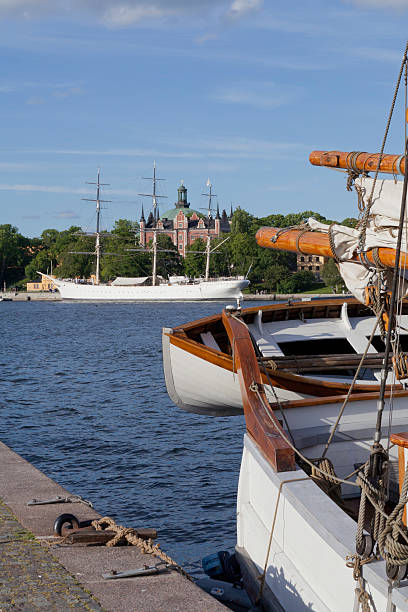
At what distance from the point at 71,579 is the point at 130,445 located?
38.3 feet

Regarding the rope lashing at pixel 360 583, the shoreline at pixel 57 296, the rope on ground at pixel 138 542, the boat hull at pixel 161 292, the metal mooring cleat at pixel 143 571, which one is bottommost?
the shoreline at pixel 57 296

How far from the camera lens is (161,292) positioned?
116 meters

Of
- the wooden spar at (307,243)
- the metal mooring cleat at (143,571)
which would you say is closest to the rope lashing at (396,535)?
the metal mooring cleat at (143,571)

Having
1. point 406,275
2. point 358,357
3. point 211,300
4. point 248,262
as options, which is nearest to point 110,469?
point 358,357

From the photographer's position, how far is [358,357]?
12367mm

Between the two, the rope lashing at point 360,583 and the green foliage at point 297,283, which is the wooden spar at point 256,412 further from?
the green foliage at point 297,283

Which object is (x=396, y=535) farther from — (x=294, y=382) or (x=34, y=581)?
(x=294, y=382)

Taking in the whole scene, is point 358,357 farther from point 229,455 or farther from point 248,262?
point 248,262

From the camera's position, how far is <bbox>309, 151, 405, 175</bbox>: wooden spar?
30.7 ft

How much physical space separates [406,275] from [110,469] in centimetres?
841

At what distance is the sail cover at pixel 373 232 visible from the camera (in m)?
9.35

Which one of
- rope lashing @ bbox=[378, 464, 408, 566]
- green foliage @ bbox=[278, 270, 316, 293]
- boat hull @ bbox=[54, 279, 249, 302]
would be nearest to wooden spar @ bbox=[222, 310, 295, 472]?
rope lashing @ bbox=[378, 464, 408, 566]

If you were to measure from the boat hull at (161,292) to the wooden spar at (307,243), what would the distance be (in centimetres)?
9856

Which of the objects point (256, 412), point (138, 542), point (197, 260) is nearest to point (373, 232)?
point (256, 412)
